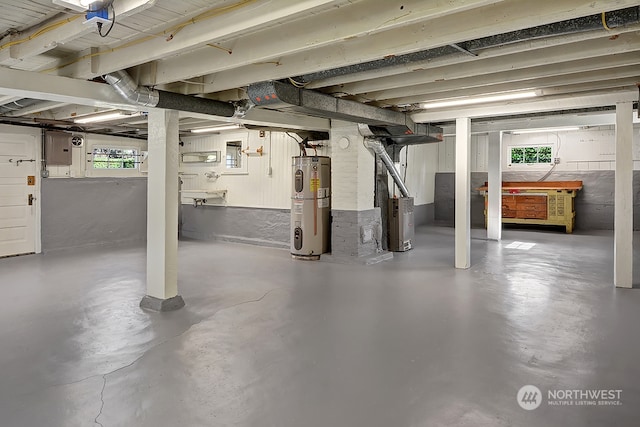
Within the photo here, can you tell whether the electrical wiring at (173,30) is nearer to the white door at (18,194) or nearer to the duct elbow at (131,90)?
the duct elbow at (131,90)

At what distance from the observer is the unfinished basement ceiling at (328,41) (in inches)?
94.0

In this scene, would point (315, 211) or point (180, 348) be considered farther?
point (315, 211)

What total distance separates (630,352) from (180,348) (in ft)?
10.8

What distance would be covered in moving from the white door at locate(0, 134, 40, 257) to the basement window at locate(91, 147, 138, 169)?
1.12m

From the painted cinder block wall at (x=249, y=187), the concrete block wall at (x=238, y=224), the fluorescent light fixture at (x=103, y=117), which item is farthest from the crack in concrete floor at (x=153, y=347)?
the fluorescent light fixture at (x=103, y=117)

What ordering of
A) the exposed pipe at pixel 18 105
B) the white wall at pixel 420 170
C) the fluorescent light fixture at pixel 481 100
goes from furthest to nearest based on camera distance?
the white wall at pixel 420 170, the exposed pipe at pixel 18 105, the fluorescent light fixture at pixel 481 100

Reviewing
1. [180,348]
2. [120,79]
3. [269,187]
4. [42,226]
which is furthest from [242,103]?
[42,226]

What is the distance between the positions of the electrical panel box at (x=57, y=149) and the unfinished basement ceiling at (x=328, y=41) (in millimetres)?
3866

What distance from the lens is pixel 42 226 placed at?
720 cm

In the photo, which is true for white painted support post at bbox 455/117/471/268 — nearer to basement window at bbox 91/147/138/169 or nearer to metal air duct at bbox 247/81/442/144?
metal air duct at bbox 247/81/442/144

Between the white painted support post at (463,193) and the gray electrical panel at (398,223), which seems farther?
the gray electrical panel at (398,223)

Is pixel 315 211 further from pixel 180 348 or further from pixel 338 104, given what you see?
pixel 180 348

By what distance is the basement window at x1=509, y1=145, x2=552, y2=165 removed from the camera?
1052 centimetres

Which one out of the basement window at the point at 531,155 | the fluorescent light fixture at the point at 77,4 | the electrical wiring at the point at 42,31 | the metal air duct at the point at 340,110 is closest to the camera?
the fluorescent light fixture at the point at 77,4
